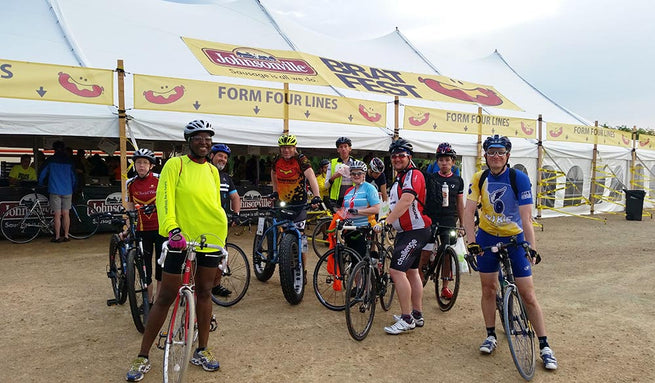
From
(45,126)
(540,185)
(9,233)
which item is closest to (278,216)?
(45,126)

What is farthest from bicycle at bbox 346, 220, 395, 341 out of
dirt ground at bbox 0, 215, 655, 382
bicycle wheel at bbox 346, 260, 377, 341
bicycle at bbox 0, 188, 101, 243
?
bicycle at bbox 0, 188, 101, 243

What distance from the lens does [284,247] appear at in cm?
502

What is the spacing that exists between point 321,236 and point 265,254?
3694 millimetres

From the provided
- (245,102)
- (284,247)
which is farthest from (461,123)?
(284,247)

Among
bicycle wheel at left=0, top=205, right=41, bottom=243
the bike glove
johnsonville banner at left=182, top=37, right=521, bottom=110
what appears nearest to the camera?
the bike glove

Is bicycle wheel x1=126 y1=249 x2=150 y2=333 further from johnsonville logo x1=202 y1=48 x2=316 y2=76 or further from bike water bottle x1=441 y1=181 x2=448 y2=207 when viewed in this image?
johnsonville logo x1=202 y1=48 x2=316 y2=76

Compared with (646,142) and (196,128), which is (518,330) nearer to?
(196,128)

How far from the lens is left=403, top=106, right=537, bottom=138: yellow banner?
37.1 ft

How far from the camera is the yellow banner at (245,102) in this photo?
27.0 ft

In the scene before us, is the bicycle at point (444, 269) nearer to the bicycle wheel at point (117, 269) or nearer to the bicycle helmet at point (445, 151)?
the bicycle helmet at point (445, 151)

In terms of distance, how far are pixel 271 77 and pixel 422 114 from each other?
4111 mm

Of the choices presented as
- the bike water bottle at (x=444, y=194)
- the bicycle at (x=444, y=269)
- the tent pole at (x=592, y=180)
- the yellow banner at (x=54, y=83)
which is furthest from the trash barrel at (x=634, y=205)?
the yellow banner at (x=54, y=83)

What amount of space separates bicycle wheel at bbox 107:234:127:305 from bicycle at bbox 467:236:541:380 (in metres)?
3.68

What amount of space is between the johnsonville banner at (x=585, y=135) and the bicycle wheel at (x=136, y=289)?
44.1 feet
